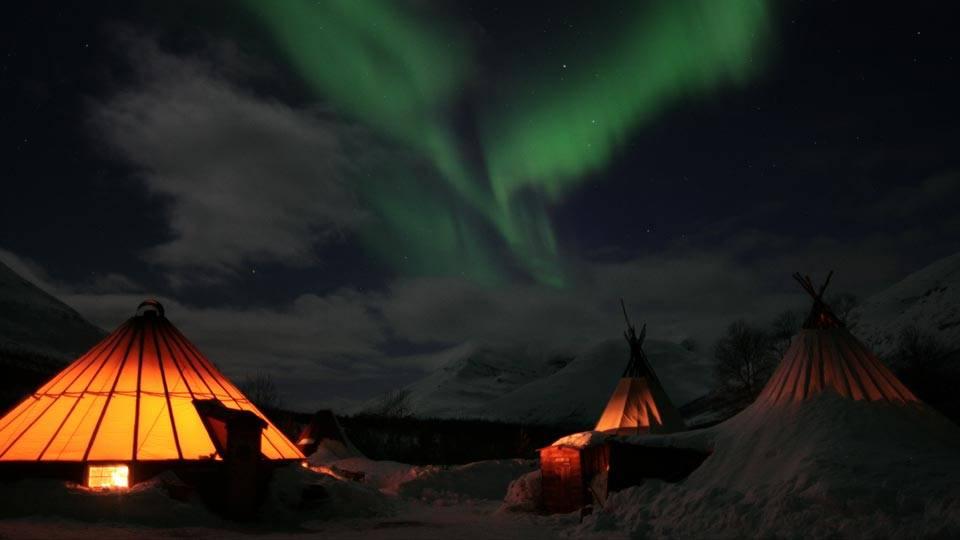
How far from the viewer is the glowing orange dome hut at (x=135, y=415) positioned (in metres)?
14.4

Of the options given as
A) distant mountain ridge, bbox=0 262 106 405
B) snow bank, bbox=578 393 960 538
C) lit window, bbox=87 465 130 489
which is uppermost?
distant mountain ridge, bbox=0 262 106 405

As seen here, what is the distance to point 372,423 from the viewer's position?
159 ft

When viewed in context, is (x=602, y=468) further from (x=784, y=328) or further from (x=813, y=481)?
(x=784, y=328)

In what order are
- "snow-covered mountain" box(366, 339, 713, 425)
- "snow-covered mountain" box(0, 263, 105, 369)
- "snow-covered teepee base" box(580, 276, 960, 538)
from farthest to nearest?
"snow-covered mountain" box(366, 339, 713, 425)
"snow-covered mountain" box(0, 263, 105, 369)
"snow-covered teepee base" box(580, 276, 960, 538)

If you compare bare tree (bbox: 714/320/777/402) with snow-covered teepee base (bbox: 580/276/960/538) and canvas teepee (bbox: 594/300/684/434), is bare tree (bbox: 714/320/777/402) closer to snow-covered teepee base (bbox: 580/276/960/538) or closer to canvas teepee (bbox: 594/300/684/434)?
canvas teepee (bbox: 594/300/684/434)

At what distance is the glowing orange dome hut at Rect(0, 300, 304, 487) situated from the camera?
1441 centimetres

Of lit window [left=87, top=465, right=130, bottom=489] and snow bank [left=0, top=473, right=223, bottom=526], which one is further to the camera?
lit window [left=87, top=465, right=130, bottom=489]

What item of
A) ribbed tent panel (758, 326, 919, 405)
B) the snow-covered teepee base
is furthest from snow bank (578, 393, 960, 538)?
ribbed tent panel (758, 326, 919, 405)

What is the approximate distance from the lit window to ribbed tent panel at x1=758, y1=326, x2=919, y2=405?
573 inches

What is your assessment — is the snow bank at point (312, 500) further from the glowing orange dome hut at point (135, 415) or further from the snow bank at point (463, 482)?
the snow bank at point (463, 482)

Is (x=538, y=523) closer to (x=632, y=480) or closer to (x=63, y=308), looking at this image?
(x=632, y=480)

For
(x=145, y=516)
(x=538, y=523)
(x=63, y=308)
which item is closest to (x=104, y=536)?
(x=145, y=516)

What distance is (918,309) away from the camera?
255ft

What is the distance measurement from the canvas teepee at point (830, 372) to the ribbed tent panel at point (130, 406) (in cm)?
1224
